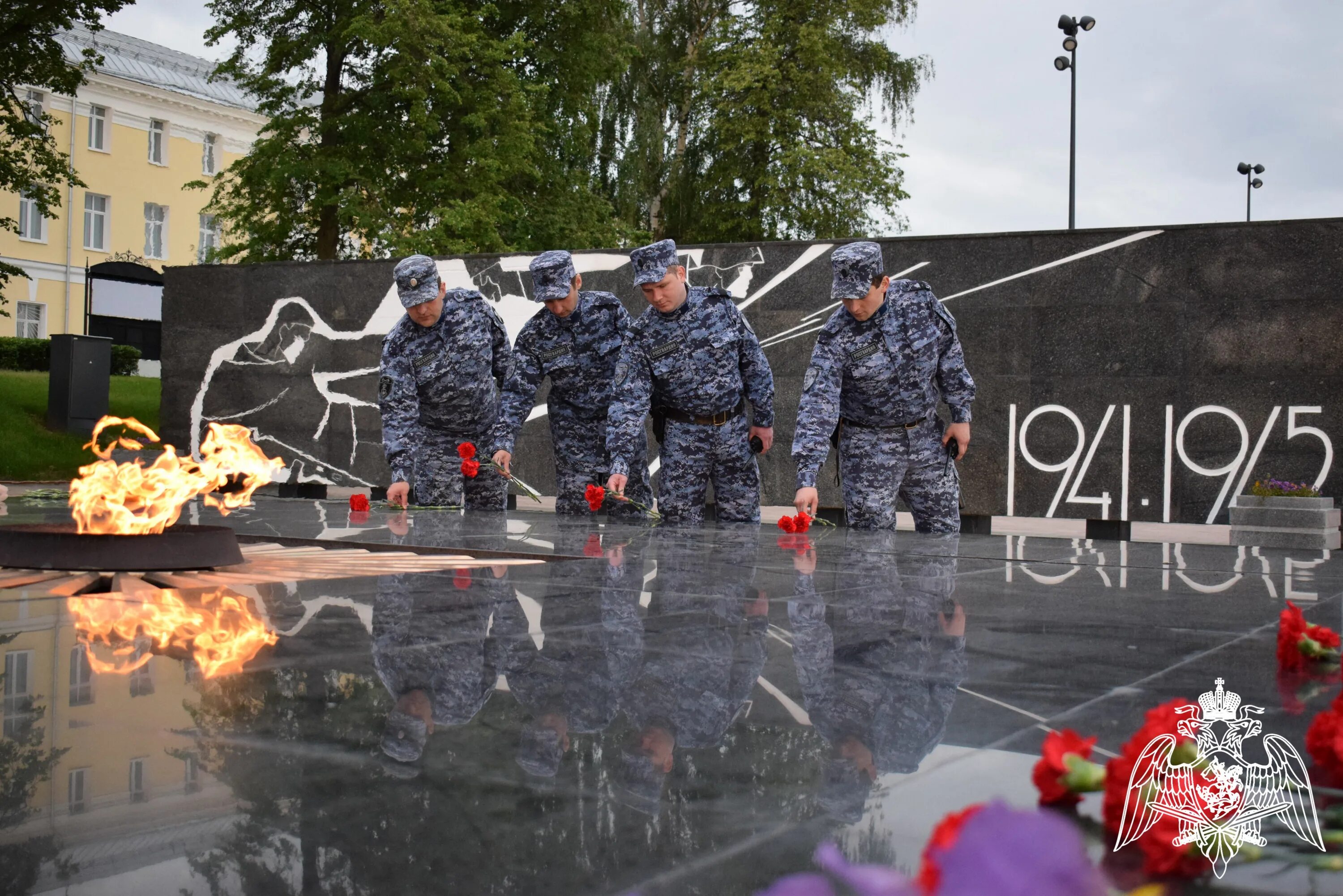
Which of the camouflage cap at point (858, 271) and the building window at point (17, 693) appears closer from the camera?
Result: the building window at point (17, 693)

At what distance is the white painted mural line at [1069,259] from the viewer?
9703 millimetres

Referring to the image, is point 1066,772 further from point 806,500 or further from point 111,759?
point 806,500

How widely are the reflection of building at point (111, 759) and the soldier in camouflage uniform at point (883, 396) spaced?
3973 millimetres

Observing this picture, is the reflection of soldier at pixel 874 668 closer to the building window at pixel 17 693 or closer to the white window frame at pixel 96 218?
the building window at pixel 17 693

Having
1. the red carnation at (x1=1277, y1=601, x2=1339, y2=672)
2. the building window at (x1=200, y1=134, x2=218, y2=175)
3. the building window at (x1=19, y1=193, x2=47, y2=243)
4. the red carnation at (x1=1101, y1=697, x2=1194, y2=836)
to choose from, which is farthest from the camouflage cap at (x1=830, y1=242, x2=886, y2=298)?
the building window at (x1=200, y1=134, x2=218, y2=175)

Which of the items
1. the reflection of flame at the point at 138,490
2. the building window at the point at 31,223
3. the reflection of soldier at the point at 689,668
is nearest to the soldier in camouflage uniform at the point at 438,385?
the reflection of flame at the point at 138,490

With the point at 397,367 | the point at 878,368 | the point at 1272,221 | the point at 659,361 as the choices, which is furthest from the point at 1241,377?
the point at 397,367

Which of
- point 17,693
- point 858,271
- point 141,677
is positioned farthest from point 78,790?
point 858,271

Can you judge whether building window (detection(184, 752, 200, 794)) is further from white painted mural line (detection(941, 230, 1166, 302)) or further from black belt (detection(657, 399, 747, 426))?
white painted mural line (detection(941, 230, 1166, 302))

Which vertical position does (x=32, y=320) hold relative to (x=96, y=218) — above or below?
below

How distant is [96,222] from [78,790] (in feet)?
132

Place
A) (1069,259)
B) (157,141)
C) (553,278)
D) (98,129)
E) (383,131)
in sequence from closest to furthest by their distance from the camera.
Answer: (553,278) < (1069,259) < (383,131) < (98,129) < (157,141)

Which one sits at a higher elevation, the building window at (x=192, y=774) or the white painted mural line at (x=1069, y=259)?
the white painted mural line at (x=1069, y=259)

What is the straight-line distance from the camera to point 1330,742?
1.42 metres
